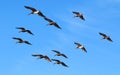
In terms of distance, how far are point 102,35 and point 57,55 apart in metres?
13.5

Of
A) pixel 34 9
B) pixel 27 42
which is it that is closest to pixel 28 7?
pixel 34 9

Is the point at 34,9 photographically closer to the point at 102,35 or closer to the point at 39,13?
the point at 39,13

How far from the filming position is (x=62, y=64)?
19675cm

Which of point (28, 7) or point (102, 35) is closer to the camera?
point (28, 7)

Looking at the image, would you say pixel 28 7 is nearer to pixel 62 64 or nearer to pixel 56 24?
pixel 56 24

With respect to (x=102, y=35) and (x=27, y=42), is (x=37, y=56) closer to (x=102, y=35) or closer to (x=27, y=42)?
(x=27, y=42)

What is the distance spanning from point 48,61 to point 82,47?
1065cm

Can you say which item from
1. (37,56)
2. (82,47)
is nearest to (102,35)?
(82,47)

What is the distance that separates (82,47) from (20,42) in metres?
A: 17.4

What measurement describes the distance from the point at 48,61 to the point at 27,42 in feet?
25.2

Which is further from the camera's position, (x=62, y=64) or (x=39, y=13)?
(x=62, y=64)

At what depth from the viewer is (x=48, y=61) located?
191 metres

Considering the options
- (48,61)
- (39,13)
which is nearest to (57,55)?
(48,61)

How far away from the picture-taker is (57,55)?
19388cm
